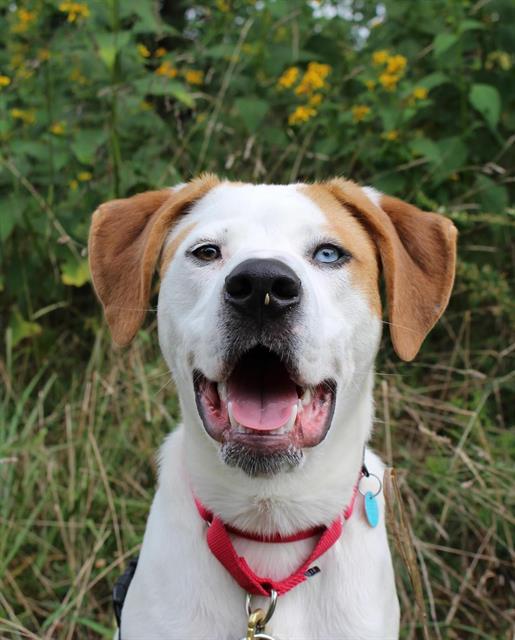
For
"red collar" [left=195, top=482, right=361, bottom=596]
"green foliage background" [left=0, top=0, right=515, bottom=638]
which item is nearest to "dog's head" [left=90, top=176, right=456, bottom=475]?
"red collar" [left=195, top=482, right=361, bottom=596]

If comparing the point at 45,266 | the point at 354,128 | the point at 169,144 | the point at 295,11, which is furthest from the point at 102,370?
the point at 295,11

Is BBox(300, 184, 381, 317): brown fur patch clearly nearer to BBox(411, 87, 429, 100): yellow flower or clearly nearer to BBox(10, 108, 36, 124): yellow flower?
BBox(411, 87, 429, 100): yellow flower

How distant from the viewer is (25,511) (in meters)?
3.46

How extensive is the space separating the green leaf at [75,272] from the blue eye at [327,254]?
1.86m

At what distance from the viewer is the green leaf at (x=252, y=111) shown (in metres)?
3.89

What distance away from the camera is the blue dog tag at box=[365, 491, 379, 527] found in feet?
7.50

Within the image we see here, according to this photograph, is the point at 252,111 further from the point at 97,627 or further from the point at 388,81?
the point at 97,627

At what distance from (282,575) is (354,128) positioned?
8.18 ft

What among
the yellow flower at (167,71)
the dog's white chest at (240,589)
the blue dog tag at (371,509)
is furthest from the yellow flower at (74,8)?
the blue dog tag at (371,509)

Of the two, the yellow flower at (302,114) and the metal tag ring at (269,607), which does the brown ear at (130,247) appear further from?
the yellow flower at (302,114)

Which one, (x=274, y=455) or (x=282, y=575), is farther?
(x=282, y=575)

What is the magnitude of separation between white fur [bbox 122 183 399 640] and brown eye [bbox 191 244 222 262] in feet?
0.08

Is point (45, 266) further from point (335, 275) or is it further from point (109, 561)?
point (335, 275)

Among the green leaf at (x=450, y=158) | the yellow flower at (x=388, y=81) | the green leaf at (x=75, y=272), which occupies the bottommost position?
the green leaf at (x=75, y=272)
